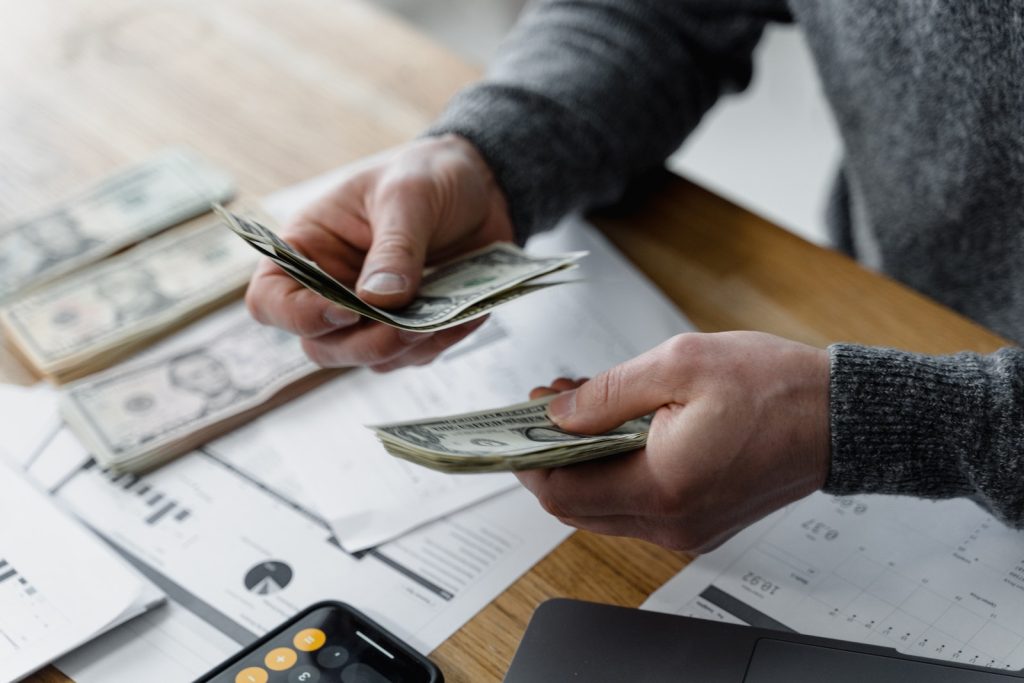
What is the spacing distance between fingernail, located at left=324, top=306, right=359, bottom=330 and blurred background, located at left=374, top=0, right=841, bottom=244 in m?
1.59

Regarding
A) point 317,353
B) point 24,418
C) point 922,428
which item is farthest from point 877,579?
point 24,418

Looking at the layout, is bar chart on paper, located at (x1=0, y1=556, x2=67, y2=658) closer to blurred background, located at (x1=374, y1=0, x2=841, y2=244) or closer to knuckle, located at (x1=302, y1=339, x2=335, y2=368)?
knuckle, located at (x1=302, y1=339, x2=335, y2=368)

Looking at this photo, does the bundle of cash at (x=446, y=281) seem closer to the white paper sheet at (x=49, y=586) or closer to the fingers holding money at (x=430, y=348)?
the fingers holding money at (x=430, y=348)

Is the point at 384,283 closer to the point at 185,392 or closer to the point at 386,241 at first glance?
the point at 386,241

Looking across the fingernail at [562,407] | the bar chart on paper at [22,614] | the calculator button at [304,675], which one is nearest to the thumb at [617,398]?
the fingernail at [562,407]

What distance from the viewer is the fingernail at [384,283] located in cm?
73

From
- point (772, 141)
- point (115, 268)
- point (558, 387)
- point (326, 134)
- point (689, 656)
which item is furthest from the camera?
point (772, 141)

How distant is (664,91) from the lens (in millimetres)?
978

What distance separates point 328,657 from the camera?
24.0 inches

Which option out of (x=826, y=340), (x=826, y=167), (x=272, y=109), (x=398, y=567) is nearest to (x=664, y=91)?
(x=826, y=340)

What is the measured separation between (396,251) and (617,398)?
0.22m

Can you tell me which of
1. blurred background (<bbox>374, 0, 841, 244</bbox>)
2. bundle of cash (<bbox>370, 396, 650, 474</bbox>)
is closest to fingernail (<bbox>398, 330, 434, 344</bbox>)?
bundle of cash (<bbox>370, 396, 650, 474</bbox>)

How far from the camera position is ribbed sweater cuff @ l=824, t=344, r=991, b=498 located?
61cm

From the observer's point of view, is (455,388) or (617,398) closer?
(617,398)
